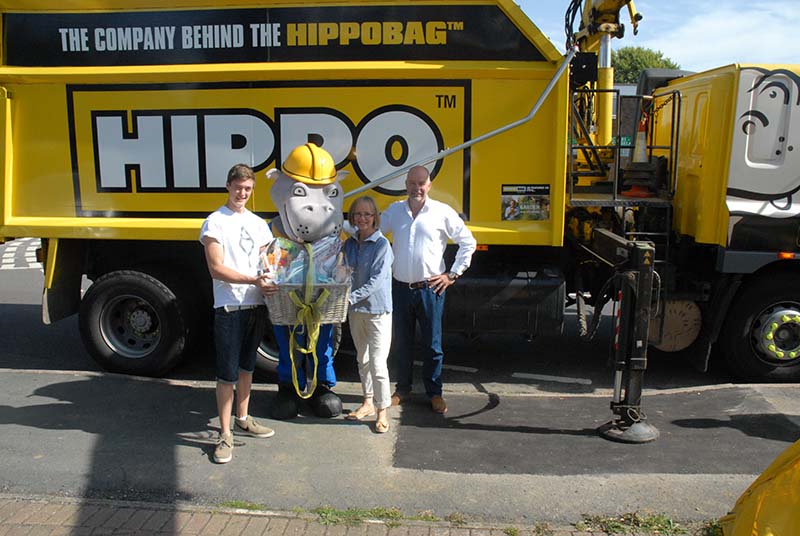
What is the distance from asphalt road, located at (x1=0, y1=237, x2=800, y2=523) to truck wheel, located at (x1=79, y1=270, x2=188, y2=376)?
24cm

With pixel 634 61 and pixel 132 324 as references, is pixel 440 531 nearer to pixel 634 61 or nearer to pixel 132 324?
pixel 132 324

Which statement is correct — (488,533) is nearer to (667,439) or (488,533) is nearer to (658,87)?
(667,439)

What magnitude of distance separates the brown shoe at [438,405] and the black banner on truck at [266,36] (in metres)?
2.51

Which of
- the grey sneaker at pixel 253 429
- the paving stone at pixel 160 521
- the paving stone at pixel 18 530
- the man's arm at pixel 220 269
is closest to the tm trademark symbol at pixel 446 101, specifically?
the man's arm at pixel 220 269

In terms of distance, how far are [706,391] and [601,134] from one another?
2.89m

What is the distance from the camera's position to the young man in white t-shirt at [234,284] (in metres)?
4.05

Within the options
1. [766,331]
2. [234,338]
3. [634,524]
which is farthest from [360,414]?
[766,331]

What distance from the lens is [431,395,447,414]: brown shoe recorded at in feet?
16.5

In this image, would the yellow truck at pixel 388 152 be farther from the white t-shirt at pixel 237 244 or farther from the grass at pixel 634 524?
the grass at pixel 634 524

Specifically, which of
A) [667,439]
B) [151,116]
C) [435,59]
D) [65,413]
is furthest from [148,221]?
[667,439]

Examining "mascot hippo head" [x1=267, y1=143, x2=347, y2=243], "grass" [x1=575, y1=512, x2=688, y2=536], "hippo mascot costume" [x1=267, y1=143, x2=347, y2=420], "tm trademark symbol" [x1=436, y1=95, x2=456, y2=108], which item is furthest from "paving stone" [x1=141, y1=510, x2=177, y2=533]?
"tm trademark symbol" [x1=436, y1=95, x2=456, y2=108]

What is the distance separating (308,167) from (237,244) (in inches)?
25.7

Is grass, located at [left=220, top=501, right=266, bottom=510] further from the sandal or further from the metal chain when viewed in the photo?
the metal chain

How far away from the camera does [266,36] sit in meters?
5.37
